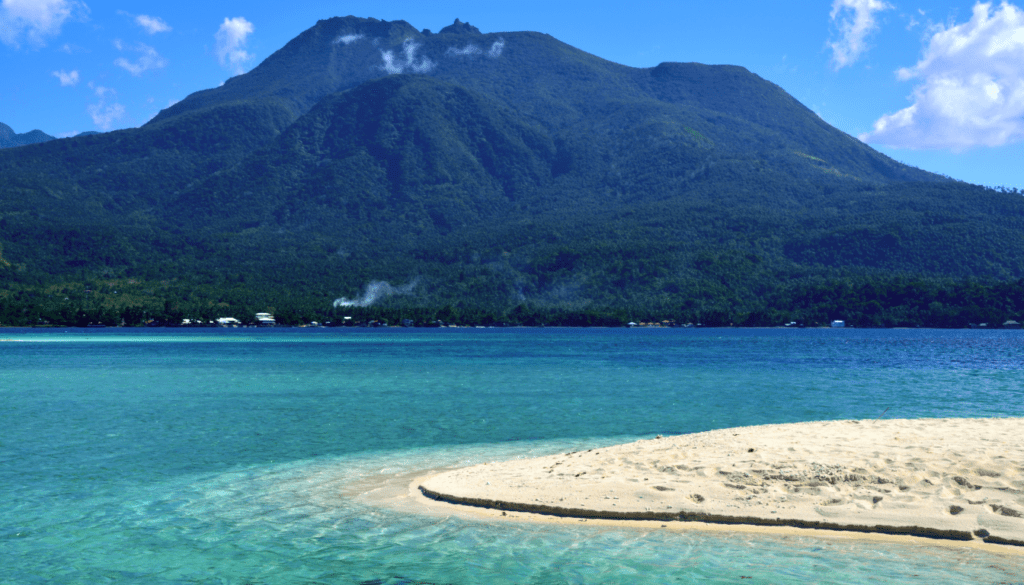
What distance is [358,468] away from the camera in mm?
20172

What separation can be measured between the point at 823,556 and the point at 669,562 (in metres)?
2.22

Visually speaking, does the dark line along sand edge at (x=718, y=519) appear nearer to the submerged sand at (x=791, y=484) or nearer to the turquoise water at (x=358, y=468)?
the submerged sand at (x=791, y=484)

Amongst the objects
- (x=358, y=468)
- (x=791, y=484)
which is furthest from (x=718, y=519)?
(x=358, y=468)

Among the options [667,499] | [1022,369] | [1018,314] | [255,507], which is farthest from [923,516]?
[1018,314]

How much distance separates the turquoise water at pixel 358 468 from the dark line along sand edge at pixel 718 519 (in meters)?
0.55

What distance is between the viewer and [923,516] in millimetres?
12562

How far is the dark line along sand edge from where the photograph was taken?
12.0m

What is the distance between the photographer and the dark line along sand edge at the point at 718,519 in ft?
39.4

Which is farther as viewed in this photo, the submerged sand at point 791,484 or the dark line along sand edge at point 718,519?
the submerged sand at point 791,484

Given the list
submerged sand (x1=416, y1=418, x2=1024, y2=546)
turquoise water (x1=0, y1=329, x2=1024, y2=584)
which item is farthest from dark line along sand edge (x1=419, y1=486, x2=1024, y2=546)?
turquoise water (x1=0, y1=329, x2=1024, y2=584)

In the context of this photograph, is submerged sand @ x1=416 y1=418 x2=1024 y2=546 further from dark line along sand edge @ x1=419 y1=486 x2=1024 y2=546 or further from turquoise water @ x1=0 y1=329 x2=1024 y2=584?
turquoise water @ x1=0 y1=329 x2=1024 y2=584

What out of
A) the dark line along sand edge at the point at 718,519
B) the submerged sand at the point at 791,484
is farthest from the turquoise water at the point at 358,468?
the submerged sand at the point at 791,484

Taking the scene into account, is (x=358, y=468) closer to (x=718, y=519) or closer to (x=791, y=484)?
(x=718, y=519)

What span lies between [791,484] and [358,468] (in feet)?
35.1
